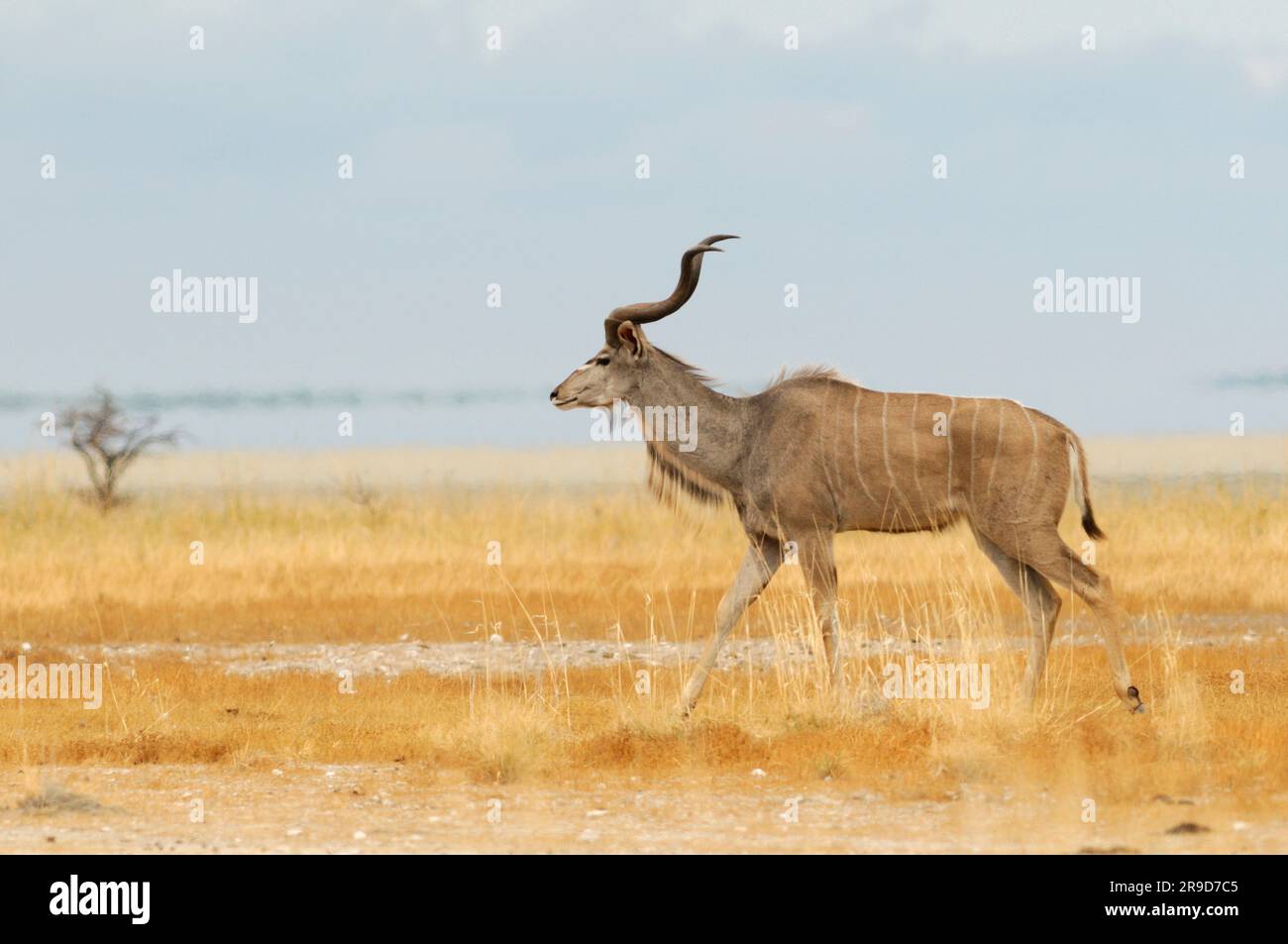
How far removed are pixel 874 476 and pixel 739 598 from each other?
118cm

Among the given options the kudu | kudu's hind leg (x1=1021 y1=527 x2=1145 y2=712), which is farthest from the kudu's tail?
kudu's hind leg (x1=1021 y1=527 x2=1145 y2=712)

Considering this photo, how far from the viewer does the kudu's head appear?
13.7 meters

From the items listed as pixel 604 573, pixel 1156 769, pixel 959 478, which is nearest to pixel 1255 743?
pixel 1156 769

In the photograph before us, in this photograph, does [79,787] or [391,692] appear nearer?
[79,787]

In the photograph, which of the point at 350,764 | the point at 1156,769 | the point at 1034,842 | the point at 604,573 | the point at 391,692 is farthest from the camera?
the point at 604,573

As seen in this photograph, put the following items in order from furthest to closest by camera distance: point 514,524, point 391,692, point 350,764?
point 514,524
point 391,692
point 350,764

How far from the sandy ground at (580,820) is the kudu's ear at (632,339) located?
3651 millimetres

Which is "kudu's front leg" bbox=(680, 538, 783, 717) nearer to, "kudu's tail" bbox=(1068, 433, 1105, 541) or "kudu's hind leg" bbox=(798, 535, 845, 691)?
"kudu's hind leg" bbox=(798, 535, 845, 691)

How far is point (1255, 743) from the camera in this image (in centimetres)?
1127

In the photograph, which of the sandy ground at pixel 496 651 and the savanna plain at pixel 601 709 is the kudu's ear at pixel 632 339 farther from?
the sandy ground at pixel 496 651
